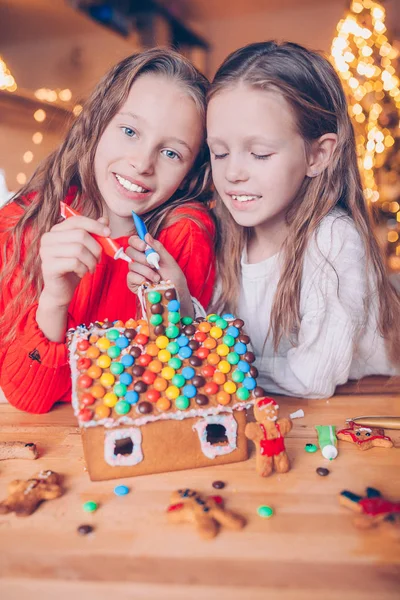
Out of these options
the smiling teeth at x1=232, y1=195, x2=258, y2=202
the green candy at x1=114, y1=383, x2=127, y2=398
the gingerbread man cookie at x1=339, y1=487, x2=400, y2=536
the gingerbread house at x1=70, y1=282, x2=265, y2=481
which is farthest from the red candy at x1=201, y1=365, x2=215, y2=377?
the smiling teeth at x1=232, y1=195, x2=258, y2=202

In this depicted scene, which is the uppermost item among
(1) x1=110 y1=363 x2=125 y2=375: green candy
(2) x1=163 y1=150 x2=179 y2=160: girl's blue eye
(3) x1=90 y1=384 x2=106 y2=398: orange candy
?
(2) x1=163 y1=150 x2=179 y2=160: girl's blue eye

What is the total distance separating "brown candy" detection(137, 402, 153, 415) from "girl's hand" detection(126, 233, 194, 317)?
225 mm

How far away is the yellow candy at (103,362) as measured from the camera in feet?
2.11

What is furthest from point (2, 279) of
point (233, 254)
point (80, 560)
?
point (80, 560)

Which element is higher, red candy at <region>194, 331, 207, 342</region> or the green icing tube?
red candy at <region>194, 331, 207, 342</region>

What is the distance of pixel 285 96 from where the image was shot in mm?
839

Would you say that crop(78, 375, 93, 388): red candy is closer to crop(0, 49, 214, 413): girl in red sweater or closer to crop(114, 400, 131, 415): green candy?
crop(114, 400, 131, 415): green candy

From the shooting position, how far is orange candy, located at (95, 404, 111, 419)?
617mm

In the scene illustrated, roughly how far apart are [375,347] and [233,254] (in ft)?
1.06

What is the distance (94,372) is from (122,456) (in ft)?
0.36

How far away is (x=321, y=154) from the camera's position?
0.91 m

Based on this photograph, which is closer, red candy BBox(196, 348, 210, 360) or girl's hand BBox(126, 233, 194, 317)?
red candy BBox(196, 348, 210, 360)

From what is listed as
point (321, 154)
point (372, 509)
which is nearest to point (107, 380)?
point (372, 509)

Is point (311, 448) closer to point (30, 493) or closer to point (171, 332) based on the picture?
point (171, 332)
